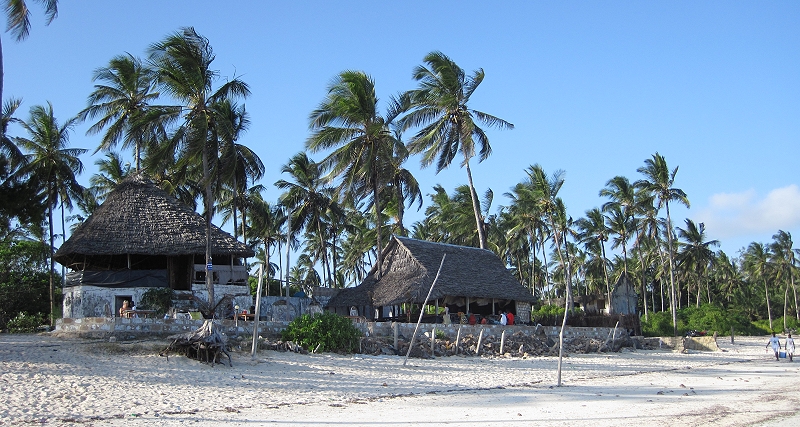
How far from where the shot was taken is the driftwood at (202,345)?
15664mm

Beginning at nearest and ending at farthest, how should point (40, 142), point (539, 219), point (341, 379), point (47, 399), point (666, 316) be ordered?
point (47, 399), point (341, 379), point (40, 142), point (539, 219), point (666, 316)

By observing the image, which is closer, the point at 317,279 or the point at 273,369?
the point at 273,369

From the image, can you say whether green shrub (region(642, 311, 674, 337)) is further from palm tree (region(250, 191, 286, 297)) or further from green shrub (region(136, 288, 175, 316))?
green shrub (region(136, 288, 175, 316))

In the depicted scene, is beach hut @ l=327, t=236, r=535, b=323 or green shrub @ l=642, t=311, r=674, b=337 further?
green shrub @ l=642, t=311, r=674, b=337

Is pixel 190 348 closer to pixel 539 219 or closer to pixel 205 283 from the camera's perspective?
pixel 205 283

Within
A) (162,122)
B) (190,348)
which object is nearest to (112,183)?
(162,122)

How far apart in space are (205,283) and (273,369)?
10.4 metres

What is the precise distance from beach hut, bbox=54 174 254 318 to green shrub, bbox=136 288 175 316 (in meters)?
0.27

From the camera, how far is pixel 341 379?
15.6 meters

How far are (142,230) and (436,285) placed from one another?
10.5 meters

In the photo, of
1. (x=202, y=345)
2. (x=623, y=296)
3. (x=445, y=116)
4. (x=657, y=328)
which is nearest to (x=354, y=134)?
(x=445, y=116)

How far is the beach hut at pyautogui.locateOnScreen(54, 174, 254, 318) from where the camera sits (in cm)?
2381

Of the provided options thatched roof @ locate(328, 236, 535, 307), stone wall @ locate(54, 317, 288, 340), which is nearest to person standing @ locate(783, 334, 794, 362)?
thatched roof @ locate(328, 236, 535, 307)

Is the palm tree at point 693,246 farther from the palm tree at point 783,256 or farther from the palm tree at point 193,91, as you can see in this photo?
the palm tree at point 193,91
